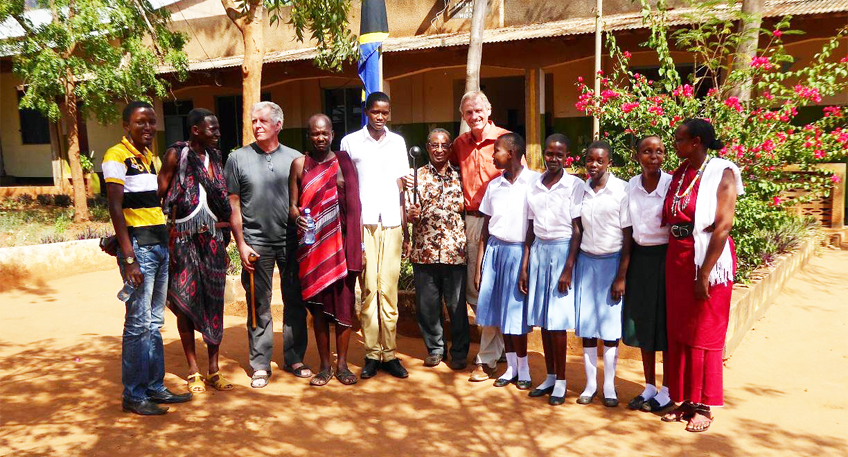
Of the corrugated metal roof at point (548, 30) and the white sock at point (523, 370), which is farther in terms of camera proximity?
the corrugated metal roof at point (548, 30)

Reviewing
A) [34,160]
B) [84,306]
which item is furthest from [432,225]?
[34,160]

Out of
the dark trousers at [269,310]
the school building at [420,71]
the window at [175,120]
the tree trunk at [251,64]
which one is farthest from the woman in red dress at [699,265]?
the window at [175,120]

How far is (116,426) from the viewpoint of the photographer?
3812 millimetres

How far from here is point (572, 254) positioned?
160 inches

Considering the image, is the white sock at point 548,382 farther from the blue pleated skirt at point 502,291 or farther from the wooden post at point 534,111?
the wooden post at point 534,111

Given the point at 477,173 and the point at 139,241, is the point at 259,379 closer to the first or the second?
the point at 139,241

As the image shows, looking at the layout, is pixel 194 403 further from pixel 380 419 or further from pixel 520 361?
pixel 520 361

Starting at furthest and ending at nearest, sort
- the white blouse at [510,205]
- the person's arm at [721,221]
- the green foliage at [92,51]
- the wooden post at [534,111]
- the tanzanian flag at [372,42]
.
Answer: the wooden post at [534,111] < the green foliage at [92,51] < the tanzanian flag at [372,42] < the white blouse at [510,205] < the person's arm at [721,221]

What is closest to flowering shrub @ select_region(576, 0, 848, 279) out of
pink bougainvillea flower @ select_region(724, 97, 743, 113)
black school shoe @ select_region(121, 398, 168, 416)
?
pink bougainvillea flower @ select_region(724, 97, 743, 113)

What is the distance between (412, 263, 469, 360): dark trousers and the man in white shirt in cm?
22

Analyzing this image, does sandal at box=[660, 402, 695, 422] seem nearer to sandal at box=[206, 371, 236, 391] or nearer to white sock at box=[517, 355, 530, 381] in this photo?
white sock at box=[517, 355, 530, 381]

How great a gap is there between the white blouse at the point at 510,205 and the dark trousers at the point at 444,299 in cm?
50

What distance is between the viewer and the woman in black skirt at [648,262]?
3.80 metres

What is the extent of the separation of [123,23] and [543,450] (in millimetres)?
9929
